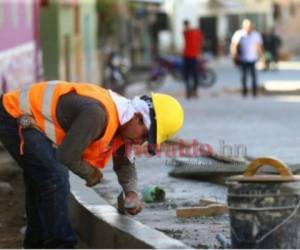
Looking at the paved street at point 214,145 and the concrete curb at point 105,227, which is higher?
the concrete curb at point 105,227

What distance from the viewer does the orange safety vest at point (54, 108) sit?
6680 millimetres

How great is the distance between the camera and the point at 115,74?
29.8 meters

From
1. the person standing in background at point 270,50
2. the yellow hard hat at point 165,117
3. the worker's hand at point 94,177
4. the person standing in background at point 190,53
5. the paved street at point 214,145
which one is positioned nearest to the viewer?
the yellow hard hat at point 165,117

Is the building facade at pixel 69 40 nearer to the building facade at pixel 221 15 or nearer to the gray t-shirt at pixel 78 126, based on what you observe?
the gray t-shirt at pixel 78 126

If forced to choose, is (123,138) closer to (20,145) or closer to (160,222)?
(20,145)

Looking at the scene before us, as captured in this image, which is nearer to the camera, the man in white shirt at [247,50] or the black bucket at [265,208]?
the black bucket at [265,208]

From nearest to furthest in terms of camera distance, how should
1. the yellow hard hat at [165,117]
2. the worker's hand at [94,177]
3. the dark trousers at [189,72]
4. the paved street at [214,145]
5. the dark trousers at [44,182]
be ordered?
the yellow hard hat at [165,117], the worker's hand at [94,177], the dark trousers at [44,182], the paved street at [214,145], the dark trousers at [189,72]

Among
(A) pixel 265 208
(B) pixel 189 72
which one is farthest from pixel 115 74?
(A) pixel 265 208

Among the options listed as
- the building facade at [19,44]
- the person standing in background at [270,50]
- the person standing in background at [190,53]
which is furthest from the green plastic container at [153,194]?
the person standing in background at [270,50]

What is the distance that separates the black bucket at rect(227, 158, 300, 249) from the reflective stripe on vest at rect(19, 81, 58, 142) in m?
1.39

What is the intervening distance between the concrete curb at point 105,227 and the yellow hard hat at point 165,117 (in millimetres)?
604

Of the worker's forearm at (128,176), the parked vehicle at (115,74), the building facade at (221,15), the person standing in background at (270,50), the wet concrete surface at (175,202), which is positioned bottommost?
the building facade at (221,15)

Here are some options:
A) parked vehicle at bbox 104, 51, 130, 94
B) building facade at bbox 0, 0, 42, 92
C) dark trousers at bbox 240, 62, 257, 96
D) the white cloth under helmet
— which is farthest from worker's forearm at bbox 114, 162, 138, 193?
parked vehicle at bbox 104, 51, 130, 94

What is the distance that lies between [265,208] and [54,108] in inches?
63.2
